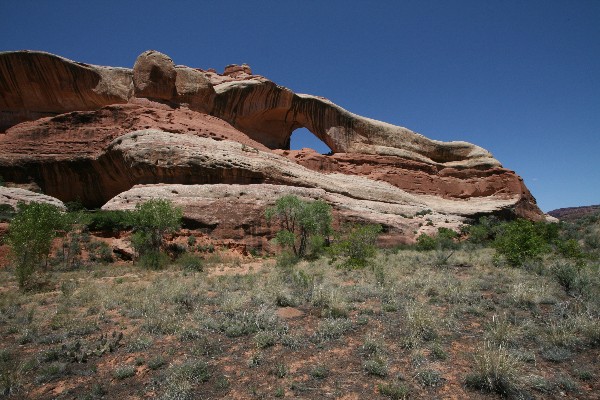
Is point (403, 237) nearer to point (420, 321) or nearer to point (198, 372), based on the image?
point (420, 321)

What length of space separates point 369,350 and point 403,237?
1923cm

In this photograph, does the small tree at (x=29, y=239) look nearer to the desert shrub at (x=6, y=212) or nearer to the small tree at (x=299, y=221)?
the desert shrub at (x=6, y=212)

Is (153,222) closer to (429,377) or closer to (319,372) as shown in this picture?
(319,372)

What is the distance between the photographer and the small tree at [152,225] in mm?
15797

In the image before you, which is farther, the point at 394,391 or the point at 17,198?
the point at 17,198

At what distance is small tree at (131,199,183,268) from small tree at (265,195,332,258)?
17.8 ft

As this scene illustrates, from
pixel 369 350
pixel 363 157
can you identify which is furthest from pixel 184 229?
pixel 363 157

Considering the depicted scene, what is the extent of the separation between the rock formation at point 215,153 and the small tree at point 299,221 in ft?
5.10

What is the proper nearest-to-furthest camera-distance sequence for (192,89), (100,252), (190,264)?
(190,264) → (100,252) → (192,89)

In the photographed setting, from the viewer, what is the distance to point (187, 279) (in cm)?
1155

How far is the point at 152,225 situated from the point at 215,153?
7.82 meters

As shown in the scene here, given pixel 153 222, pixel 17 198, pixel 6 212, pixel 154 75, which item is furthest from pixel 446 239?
pixel 17 198

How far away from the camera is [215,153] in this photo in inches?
873

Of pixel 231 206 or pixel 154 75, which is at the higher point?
pixel 154 75
